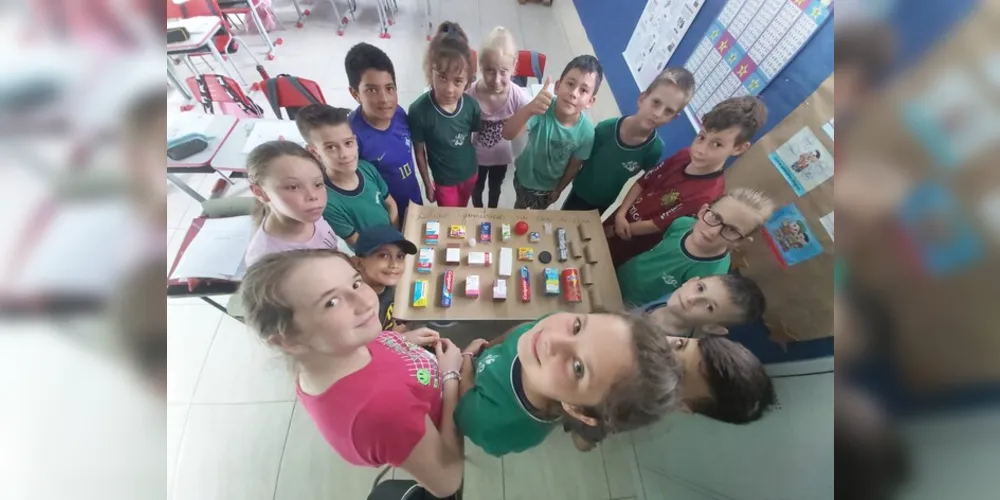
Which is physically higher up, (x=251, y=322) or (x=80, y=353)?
(x=80, y=353)

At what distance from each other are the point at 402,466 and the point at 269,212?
0.86 meters

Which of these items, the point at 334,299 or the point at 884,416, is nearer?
the point at 884,416

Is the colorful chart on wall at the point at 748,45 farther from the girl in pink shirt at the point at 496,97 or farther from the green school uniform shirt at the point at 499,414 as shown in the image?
the green school uniform shirt at the point at 499,414

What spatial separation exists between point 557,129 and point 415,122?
58cm

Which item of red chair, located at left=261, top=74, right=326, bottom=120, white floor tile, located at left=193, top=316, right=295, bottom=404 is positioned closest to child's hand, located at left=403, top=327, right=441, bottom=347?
white floor tile, located at left=193, top=316, right=295, bottom=404

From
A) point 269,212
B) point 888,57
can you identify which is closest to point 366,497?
point 269,212

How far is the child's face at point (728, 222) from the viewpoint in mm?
1190

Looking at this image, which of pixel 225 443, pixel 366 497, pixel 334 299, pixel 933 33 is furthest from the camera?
pixel 225 443

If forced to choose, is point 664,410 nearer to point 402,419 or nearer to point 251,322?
point 402,419

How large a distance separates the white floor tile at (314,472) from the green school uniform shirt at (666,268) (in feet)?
3.47

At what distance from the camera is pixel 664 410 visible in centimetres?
86

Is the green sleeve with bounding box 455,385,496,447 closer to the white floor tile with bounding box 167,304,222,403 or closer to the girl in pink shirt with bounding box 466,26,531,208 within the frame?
the white floor tile with bounding box 167,304,222,403

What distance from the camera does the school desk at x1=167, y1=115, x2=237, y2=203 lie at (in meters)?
1.71

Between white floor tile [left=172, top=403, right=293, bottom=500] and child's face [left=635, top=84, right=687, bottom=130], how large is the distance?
1688 mm
